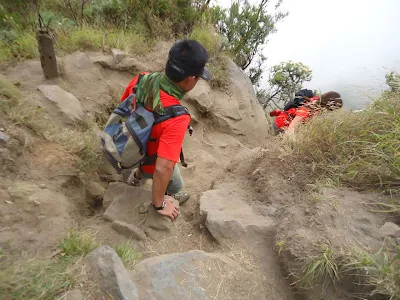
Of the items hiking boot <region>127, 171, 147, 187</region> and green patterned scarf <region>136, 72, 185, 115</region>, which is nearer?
green patterned scarf <region>136, 72, 185, 115</region>

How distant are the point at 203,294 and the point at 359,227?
3.98 ft

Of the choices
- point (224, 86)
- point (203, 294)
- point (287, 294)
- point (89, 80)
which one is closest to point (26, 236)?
point (203, 294)

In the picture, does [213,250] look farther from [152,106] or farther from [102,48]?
[102,48]

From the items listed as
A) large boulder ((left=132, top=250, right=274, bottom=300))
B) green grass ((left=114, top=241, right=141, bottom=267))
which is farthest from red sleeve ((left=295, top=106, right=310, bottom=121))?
green grass ((left=114, top=241, right=141, bottom=267))

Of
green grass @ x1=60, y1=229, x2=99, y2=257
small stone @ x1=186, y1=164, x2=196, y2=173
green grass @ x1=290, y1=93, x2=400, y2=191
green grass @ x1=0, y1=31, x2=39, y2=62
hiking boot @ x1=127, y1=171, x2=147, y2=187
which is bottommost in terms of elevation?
small stone @ x1=186, y1=164, x2=196, y2=173

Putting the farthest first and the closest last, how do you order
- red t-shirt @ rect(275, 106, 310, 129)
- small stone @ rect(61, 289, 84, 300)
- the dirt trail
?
red t-shirt @ rect(275, 106, 310, 129)
the dirt trail
small stone @ rect(61, 289, 84, 300)

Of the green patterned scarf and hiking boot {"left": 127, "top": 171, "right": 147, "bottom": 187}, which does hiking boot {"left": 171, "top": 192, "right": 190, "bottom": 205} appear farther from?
the green patterned scarf

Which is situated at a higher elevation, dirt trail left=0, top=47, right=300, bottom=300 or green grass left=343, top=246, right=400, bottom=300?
green grass left=343, top=246, right=400, bottom=300

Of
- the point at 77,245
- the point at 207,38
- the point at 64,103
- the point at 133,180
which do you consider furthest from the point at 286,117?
the point at 77,245

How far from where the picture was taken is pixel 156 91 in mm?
2197

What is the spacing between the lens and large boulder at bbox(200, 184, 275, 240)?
2.40m

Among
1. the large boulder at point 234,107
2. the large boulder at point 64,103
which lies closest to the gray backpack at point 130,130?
the large boulder at point 64,103

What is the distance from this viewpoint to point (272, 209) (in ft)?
8.54

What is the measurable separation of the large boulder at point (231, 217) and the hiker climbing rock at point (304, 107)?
3.37 ft
